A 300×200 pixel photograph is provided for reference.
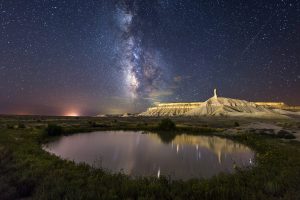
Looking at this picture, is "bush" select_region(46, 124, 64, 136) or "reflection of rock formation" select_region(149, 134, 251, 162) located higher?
"bush" select_region(46, 124, 64, 136)

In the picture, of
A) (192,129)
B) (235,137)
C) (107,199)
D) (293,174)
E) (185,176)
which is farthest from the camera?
(192,129)

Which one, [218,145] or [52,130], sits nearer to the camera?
[218,145]

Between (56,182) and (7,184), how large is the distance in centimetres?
156

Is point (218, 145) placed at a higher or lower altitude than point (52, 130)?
lower

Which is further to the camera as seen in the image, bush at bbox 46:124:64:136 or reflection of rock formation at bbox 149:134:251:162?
bush at bbox 46:124:64:136

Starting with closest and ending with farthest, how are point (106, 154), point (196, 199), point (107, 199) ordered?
point (107, 199), point (196, 199), point (106, 154)

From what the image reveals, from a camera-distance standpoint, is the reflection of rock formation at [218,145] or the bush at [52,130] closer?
the reflection of rock formation at [218,145]

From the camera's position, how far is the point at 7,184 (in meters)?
7.31

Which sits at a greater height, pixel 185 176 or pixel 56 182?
pixel 56 182

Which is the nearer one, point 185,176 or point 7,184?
point 7,184

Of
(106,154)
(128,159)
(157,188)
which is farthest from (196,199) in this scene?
(106,154)

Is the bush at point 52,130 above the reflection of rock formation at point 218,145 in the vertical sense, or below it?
above

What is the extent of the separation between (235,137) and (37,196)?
2741 cm

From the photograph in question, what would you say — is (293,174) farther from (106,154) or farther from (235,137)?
(235,137)
